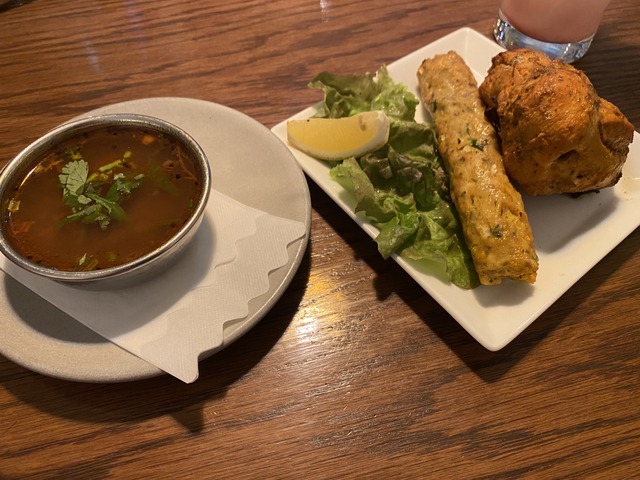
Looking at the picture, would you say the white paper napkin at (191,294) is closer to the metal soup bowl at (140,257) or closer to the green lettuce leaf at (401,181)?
the metal soup bowl at (140,257)

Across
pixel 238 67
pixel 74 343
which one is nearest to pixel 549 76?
pixel 238 67

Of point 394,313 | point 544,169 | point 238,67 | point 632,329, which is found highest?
point 238,67

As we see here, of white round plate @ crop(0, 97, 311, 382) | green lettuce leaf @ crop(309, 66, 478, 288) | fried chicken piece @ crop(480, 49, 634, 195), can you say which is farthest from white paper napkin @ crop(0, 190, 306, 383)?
fried chicken piece @ crop(480, 49, 634, 195)

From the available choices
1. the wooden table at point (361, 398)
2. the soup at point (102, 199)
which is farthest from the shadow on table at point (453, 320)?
the soup at point (102, 199)

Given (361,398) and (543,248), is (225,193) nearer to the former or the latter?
(361,398)

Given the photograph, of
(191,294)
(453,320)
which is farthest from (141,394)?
(453,320)

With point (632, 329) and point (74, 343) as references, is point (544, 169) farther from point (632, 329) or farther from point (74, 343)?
point (74, 343)
